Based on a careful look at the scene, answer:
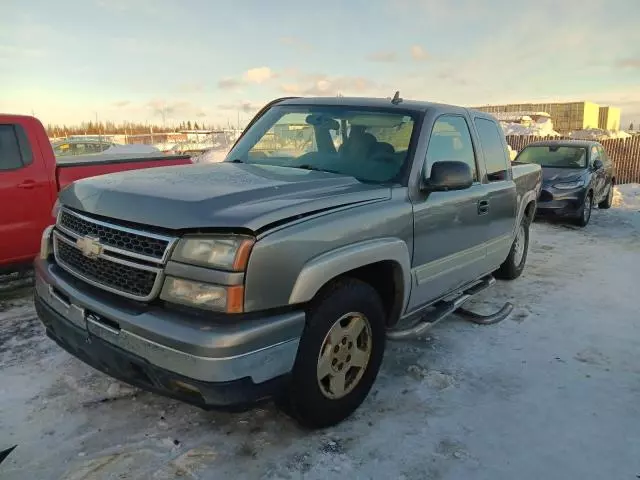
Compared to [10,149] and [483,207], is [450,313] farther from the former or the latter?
[10,149]

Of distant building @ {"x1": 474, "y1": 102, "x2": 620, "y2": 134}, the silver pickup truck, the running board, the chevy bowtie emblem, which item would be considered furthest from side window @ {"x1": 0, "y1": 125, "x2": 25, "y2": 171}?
distant building @ {"x1": 474, "y1": 102, "x2": 620, "y2": 134}

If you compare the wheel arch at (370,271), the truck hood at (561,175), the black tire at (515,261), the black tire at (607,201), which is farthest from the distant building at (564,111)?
the wheel arch at (370,271)

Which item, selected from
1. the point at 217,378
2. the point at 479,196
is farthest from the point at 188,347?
the point at 479,196

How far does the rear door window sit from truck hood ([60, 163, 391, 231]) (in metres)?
2.43

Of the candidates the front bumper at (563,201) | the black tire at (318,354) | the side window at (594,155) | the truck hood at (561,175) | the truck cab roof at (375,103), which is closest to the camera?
the black tire at (318,354)

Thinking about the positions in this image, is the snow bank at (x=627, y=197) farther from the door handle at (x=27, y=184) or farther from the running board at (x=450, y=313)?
the door handle at (x=27, y=184)

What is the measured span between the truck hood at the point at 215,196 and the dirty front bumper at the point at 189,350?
1.45 ft

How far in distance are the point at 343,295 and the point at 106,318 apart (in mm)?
1200

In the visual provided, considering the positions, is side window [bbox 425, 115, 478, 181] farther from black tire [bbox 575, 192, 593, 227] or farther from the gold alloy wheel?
black tire [bbox 575, 192, 593, 227]

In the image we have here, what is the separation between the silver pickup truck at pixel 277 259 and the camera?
2.35 m

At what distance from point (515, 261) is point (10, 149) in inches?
216

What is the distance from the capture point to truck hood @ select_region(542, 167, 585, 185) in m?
10.1

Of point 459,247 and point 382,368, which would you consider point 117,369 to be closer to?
point 382,368

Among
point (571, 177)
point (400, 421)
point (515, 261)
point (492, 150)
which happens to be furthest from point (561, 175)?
point (400, 421)
